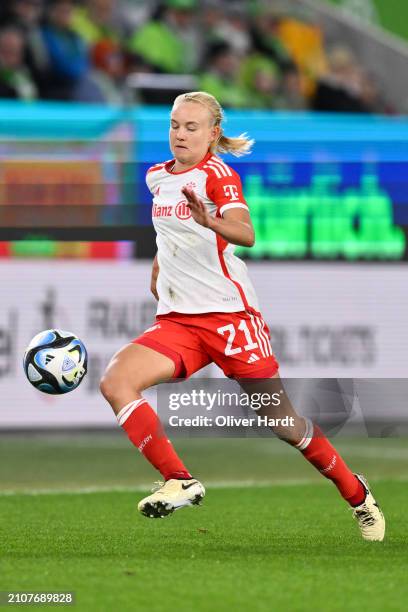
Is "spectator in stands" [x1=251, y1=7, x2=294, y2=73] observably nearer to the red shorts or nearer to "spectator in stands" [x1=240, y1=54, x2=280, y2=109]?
"spectator in stands" [x1=240, y1=54, x2=280, y2=109]

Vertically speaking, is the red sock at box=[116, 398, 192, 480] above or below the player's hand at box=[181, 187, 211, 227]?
below

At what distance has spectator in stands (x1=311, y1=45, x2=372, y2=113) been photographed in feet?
60.3

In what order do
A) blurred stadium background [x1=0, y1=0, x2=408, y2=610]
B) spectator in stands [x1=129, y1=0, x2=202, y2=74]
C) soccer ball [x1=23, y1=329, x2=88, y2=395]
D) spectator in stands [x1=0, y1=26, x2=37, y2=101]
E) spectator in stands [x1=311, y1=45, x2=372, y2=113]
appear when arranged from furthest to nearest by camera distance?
1. spectator in stands [x1=311, y1=45, x2=372, y2=113]
2. spectator in stands [x1=129, y1=0, x2=202, y2=74]
3. spectator in stands [x1=0, y1=26, x2=37, y2=101]
4. blurred stadium background [x1=0, y1=0, x2=408, y2=610]
5. soccer ball [x1=23, y1=329, x2=88, y2=395]

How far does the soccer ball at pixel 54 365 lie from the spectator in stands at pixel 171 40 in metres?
10.9

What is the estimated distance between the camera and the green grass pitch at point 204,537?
504cm

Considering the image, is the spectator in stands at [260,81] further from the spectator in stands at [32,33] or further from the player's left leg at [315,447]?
the player's left leg at [315,447]

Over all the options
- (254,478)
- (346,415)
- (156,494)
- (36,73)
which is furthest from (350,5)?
(156,494)

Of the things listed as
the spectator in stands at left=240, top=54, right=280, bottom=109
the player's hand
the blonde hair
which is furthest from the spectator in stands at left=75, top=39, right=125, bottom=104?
the player's hand

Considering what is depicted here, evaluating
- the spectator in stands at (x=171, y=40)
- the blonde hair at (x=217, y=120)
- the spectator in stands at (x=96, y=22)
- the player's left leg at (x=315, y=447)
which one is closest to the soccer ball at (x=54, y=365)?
the player's left leg at (x=315, y=447)

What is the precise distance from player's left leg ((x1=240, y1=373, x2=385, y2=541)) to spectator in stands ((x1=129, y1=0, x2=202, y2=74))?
11447 mm

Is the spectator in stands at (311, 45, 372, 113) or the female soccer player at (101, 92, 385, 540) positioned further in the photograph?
the spectator in stands at (311, 45, 372, 113)

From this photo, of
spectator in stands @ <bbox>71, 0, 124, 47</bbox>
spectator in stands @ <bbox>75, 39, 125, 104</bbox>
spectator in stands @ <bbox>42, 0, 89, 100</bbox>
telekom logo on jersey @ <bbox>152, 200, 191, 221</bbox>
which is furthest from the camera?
spectator in stands @ <bbox>71, 0, 124, 47</bbox>

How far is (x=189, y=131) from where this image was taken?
629 centimetres

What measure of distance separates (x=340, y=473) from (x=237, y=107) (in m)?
11.6
